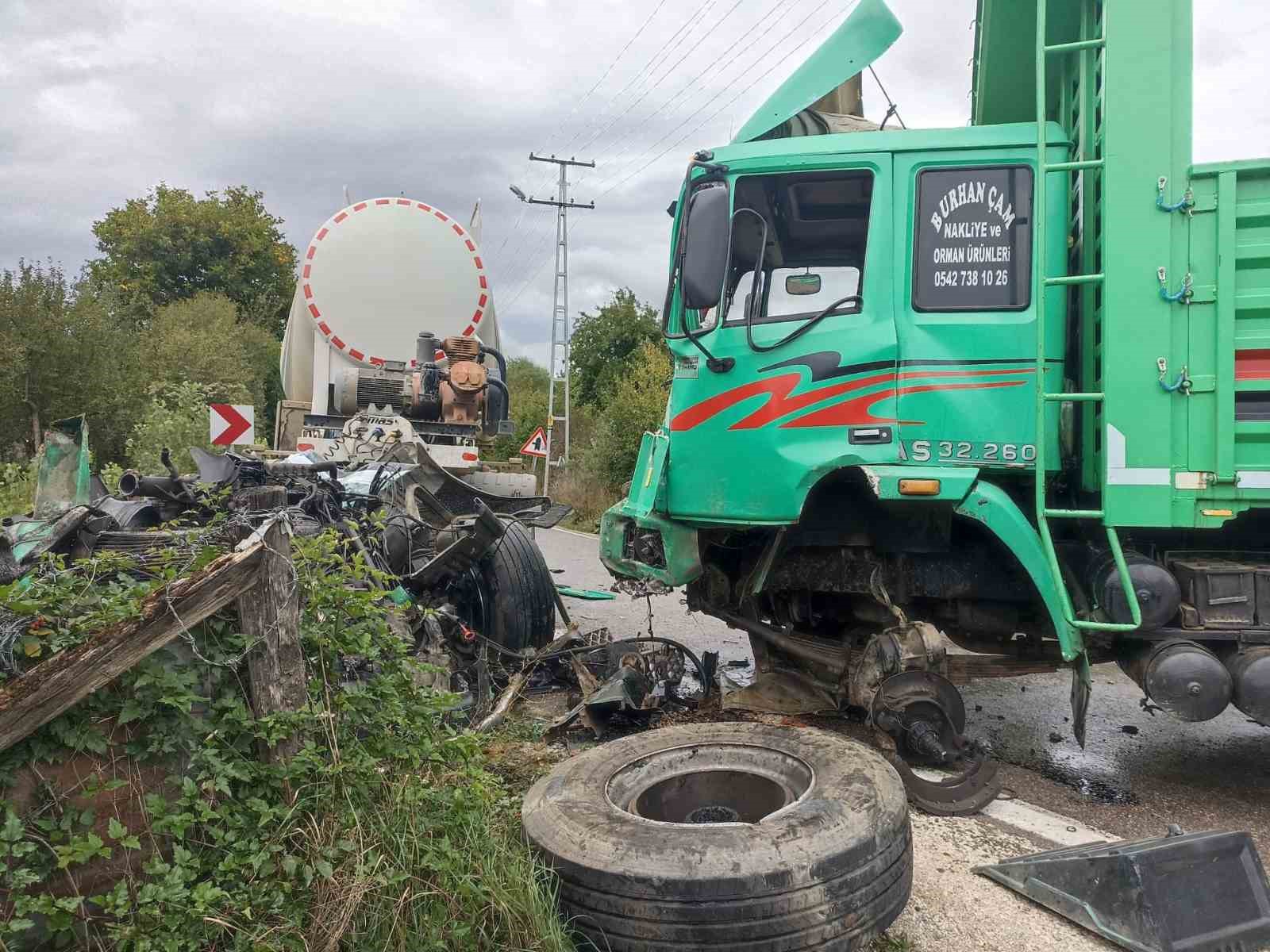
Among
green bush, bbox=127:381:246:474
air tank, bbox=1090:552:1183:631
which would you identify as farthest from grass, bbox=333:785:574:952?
green bush, bbox=127:381:246:474

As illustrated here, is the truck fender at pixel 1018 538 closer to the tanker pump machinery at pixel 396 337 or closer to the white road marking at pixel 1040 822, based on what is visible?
the white road marking at pixel 1040 822

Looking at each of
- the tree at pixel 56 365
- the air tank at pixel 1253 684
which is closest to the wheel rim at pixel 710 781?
the air tank at pixel 1253 684

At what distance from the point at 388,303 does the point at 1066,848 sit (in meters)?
6.79

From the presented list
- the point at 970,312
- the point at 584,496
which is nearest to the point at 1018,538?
the point at 970,312

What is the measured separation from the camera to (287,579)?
2.14 m

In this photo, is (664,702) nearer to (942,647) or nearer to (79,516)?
(942,647)

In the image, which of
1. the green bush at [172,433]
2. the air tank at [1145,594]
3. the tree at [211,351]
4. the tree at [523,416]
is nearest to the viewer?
the air tank at [1145,594]

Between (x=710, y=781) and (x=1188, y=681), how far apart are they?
6.05ft

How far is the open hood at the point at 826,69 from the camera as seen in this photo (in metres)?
3.96

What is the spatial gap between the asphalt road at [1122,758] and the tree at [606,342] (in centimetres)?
2202

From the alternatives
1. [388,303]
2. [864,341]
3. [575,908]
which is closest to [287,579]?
[575,908]

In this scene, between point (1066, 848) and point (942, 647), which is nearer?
point (1066, 848)

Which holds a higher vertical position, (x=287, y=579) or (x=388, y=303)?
(x=388, y=303)

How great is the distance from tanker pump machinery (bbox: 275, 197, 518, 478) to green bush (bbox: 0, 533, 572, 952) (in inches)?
191
